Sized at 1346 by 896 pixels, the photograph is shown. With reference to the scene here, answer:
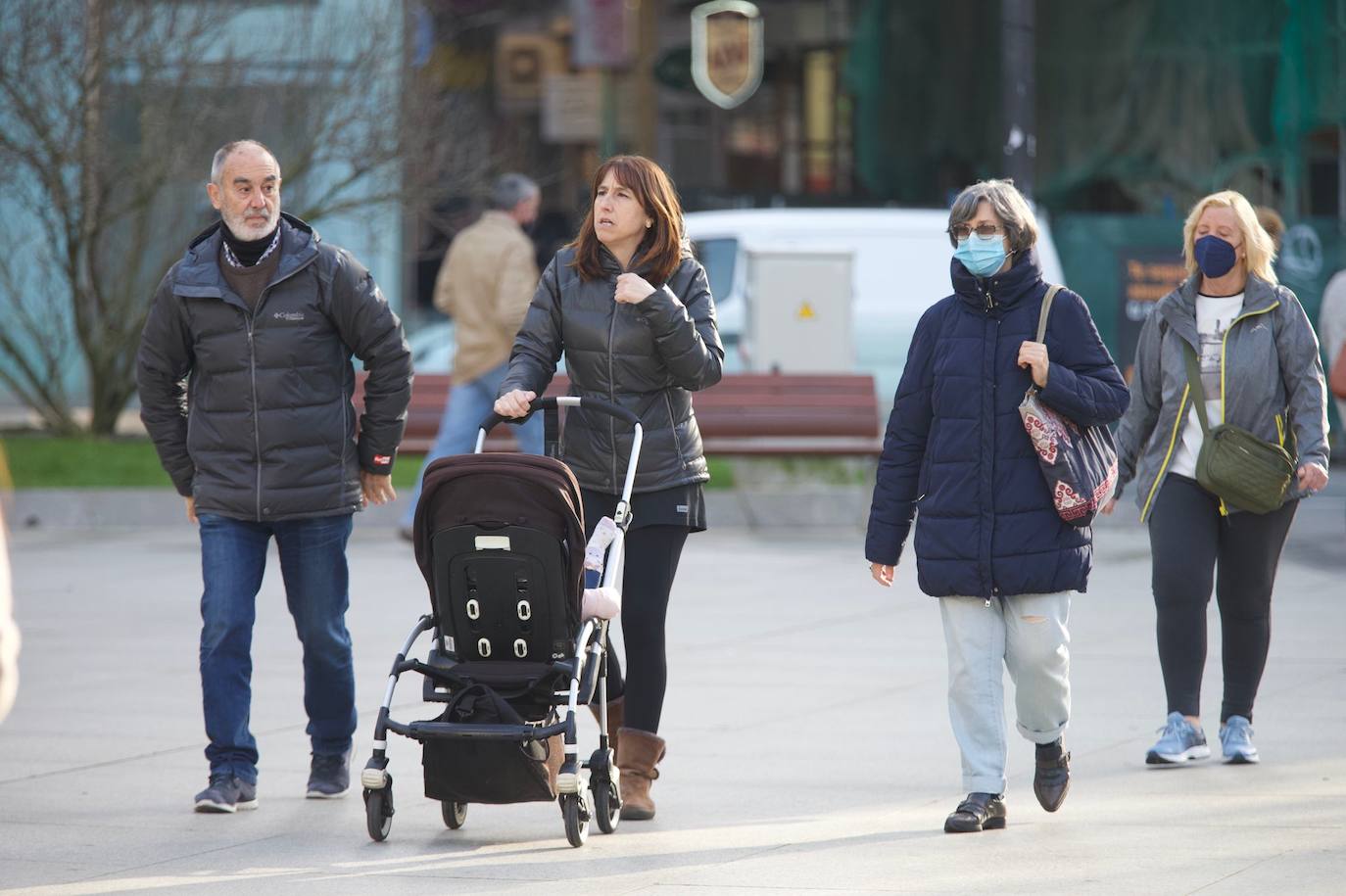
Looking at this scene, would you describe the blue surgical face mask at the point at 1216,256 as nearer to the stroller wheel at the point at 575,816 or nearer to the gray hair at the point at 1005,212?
the gray hair at the point at 1005,212

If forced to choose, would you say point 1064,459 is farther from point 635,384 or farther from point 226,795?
point 226,795

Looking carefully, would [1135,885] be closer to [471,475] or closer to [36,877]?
[471,475]

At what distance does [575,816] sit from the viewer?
5781 mm

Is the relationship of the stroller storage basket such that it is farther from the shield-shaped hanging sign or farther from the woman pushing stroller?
the shield-shaped hanging sign

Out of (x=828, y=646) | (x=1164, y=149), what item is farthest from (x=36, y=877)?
(x=1164, y=149)

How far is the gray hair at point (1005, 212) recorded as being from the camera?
6.00 metres

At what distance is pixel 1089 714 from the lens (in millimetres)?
7793

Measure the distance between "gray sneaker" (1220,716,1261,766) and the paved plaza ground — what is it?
0.16 feet

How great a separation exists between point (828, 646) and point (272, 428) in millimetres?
3588

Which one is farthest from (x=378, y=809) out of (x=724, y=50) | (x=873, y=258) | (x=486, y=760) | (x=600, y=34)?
(x=724, y=50)

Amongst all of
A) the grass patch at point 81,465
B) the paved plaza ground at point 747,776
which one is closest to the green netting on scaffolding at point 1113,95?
the paved plaza ground at point 747,776

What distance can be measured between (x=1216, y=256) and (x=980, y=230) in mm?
1319

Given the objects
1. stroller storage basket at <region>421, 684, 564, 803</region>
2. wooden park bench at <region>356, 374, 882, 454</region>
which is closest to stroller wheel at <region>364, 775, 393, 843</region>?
stroller storage basket at <region>421, 684, 564, 803</region>

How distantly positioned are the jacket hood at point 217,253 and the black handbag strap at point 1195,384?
270 centimetres
